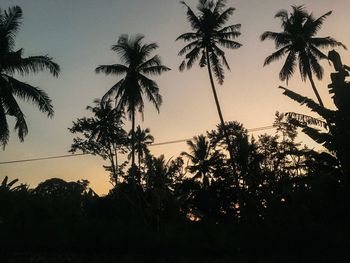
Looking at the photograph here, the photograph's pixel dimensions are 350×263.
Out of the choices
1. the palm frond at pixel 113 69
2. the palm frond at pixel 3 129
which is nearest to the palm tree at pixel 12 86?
the palm frond at pixel 3 129

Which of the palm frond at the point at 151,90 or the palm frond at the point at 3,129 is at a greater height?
the palm frond at the point at 151,90

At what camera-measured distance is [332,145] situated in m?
10.4

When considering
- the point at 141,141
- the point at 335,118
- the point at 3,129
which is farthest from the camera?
the point at 141,141

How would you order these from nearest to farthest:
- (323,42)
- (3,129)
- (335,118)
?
1. (335,118)
2. (3,129)
3. (323,42)

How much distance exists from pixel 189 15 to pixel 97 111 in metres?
14.4

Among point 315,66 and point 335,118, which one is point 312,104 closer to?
point 335,118

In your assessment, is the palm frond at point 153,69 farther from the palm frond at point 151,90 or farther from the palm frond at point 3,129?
the palm frond at point 3,129

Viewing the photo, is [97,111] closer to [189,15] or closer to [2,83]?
[189,15]

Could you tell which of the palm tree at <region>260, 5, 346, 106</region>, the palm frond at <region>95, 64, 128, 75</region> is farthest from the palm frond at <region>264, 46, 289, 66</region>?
the palm frond at <region>95, 64, 128, 75</region>

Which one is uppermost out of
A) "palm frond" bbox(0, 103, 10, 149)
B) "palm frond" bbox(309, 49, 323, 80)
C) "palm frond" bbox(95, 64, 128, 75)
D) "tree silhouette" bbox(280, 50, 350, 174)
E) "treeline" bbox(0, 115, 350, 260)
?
"palm frond" bbox(95, 64, 128, 75)

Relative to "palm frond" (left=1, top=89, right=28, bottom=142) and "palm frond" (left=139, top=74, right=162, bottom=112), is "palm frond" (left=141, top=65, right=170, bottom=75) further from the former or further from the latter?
"palm frond" (left=1, top=89, right=28, bottom=142)

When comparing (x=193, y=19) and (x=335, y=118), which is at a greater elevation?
(x=193, y=19)

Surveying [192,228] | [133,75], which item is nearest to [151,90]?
[133,75]

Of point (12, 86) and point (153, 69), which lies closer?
point (12, 86)
